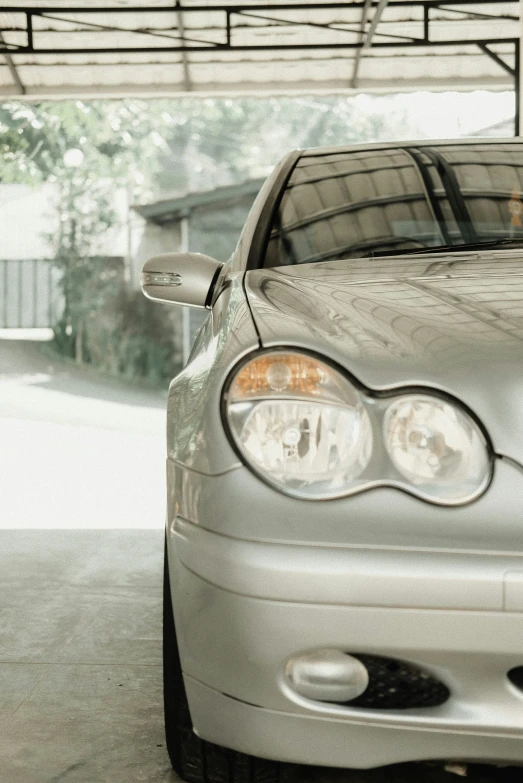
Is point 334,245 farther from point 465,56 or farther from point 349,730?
point 465,56

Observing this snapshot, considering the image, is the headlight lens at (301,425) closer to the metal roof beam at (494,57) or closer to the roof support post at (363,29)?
the roof support post at (363,29)

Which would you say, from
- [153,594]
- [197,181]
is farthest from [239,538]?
[197,181]

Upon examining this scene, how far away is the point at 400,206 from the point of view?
240cm

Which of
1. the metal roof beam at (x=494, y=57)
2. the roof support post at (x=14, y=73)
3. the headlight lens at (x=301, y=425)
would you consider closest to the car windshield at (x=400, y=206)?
the headlight lens at (x=301, y=425)

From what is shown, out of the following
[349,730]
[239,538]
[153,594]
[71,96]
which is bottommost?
[153,594]

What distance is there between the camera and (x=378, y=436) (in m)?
1.44

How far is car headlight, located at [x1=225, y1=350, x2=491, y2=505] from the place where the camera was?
55.7 inches

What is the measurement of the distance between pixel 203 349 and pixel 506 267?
0.59m

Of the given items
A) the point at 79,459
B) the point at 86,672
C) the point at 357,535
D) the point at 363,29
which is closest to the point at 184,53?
the point at 363,29

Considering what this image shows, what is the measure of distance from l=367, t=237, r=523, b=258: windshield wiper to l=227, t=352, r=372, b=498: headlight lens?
0.82 meters

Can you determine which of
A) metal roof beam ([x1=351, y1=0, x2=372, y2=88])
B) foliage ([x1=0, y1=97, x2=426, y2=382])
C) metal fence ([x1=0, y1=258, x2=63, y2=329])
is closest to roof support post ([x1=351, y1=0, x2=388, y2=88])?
metal roof beam ([x1=351, y1=0, x2=372, y2=88])

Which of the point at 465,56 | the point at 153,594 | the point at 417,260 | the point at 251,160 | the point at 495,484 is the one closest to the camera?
the point at 495,484

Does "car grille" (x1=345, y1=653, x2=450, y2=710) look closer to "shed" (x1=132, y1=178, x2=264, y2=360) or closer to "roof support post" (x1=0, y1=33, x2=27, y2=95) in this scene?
"roof support post" (x1=0, y1=33, x2=27, y2=95)

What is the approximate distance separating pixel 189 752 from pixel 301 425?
0.75m
